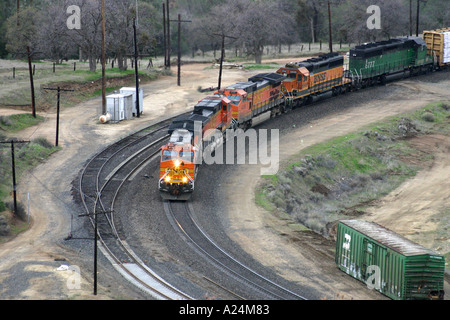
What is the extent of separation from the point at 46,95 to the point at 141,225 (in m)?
31.4

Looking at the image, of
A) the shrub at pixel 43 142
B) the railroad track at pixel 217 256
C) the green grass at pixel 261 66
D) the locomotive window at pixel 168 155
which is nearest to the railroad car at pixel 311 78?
the shrub at pixel 43 142

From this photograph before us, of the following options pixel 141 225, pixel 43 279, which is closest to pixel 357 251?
pixel 141 225

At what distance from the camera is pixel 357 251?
1061 inches

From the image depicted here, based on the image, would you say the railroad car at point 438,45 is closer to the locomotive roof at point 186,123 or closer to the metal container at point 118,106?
the metal container at point 118,106

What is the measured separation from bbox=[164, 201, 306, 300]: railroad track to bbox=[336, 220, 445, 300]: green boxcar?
3574mm

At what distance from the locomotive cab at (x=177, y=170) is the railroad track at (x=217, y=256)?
75 cm

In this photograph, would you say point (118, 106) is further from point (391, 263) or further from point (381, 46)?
point (391, 263)

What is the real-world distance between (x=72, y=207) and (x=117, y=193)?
2971 millimetres

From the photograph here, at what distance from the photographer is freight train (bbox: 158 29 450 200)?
114 ft

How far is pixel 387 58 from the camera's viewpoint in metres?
67.2

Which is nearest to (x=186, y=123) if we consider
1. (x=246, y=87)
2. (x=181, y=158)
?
(x=181, y=158)

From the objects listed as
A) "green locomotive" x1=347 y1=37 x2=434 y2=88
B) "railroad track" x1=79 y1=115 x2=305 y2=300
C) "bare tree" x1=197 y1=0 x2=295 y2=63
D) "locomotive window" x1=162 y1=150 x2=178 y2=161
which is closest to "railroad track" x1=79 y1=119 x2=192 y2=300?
"railroad track" x1=79 y1=115 x2=305 y2=300

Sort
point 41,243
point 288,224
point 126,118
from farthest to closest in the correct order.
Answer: point 126,118, point 288,224, point 41,243
